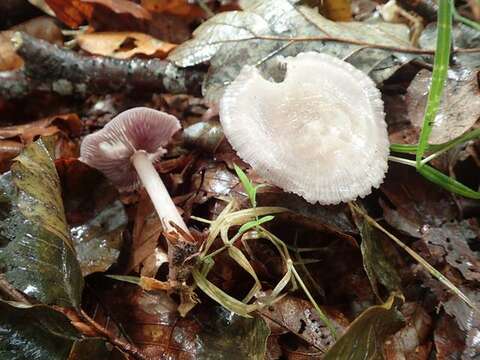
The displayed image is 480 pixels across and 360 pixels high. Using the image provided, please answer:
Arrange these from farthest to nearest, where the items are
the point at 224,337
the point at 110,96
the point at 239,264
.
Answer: the point at 110,96 < the point at 239,264 < the point at 224,337

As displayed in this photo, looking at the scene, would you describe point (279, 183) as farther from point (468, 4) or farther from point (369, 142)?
point (468, 4)

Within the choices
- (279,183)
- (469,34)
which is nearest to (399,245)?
(279,183)

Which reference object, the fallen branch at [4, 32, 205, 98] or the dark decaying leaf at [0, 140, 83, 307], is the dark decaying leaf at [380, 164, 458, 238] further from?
the dark decaying leaf at [0, 140, 83, 307]

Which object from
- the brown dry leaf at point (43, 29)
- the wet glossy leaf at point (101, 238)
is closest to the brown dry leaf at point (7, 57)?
the brown dry leaf at point (43, 29)

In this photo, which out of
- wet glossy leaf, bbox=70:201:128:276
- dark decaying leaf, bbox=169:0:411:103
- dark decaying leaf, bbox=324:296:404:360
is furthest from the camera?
dark decaying leaf, bbox=169:0:411:103

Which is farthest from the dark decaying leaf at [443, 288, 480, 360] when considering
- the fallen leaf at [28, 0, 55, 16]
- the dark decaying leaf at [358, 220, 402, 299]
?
the fallen leaf at [28, 0, 55, 16]

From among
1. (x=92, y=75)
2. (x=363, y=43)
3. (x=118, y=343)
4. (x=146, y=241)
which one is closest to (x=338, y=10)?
(x=363, y=43)

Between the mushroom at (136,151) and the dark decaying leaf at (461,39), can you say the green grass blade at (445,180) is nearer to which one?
the dark decaying leaf at (461,39)
